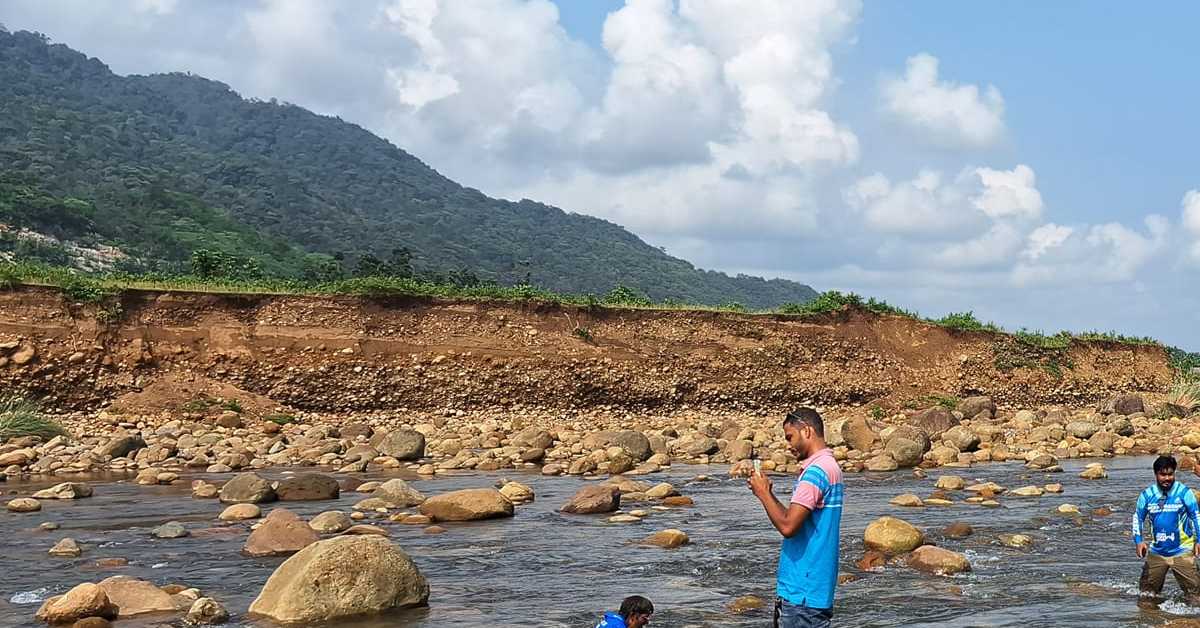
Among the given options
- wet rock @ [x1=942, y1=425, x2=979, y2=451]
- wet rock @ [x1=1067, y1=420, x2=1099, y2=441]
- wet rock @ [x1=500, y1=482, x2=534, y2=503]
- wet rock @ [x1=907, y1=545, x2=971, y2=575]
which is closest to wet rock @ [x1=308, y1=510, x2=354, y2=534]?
wet rock @ [x1=500, y1=482, x2=534, y2=503]

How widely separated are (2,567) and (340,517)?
397 cm

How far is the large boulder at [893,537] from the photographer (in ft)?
40.8

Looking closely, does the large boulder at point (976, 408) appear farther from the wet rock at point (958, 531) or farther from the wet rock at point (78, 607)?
the wet rock at point (78, 607)

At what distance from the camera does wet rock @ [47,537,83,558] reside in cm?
1204

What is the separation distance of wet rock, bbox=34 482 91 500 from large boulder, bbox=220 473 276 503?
101 inches

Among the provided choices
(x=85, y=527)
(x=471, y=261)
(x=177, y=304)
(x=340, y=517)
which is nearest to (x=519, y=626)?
(x=340, y=517)

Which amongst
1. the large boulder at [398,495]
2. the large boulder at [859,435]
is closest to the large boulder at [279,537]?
the large boulder at [398,495]

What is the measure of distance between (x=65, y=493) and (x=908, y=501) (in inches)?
543

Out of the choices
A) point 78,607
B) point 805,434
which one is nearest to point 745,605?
point 805,434

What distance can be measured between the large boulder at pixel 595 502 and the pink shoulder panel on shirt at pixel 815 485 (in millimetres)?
9450

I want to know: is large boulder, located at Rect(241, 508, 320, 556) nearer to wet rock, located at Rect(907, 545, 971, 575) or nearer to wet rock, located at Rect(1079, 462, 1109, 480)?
wet rock, located at Rect(907, 545, 971, 575)

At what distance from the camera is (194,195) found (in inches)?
3302

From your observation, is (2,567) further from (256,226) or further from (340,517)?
(256,226)

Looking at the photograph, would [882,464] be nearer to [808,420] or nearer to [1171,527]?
[1171,527]
